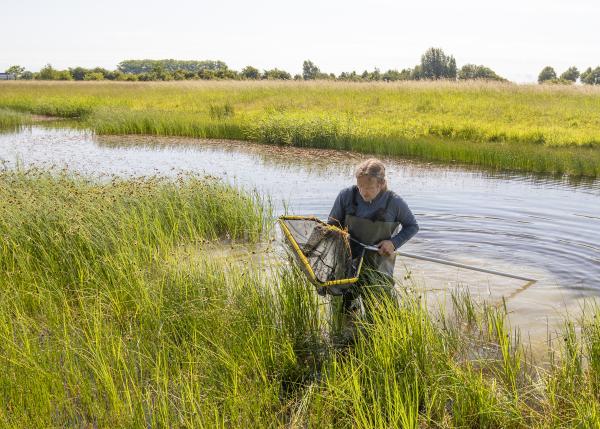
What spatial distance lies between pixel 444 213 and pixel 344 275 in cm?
685

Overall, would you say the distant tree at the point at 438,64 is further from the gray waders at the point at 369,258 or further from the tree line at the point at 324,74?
the gray waders at the point at 369,258

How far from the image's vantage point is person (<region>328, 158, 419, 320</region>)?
5164 mm

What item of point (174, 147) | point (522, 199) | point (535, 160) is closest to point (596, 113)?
point (535, 160)

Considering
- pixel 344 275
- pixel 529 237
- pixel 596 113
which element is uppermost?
pixel 596 113

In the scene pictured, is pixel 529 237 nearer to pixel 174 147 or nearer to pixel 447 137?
pixel 447 137

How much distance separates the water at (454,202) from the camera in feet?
25.2

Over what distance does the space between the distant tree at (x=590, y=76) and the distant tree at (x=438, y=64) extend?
51.1ft

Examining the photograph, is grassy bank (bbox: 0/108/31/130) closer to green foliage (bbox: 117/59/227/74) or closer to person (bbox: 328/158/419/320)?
person (bbox: 328/158/419/320)

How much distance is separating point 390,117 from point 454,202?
13.1m

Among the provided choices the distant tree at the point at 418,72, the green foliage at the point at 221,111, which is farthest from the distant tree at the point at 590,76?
the green foliage at the point at 221,111

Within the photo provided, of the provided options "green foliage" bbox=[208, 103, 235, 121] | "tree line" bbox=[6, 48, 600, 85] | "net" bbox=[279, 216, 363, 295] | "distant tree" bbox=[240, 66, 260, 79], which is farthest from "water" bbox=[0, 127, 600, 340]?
"distant tree" bbox=[240, 66, 260, 79]

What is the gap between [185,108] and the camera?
31422 millimetres

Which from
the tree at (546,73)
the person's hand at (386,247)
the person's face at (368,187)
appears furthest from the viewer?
the tree at (546,73)

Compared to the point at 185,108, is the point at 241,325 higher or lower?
lower
